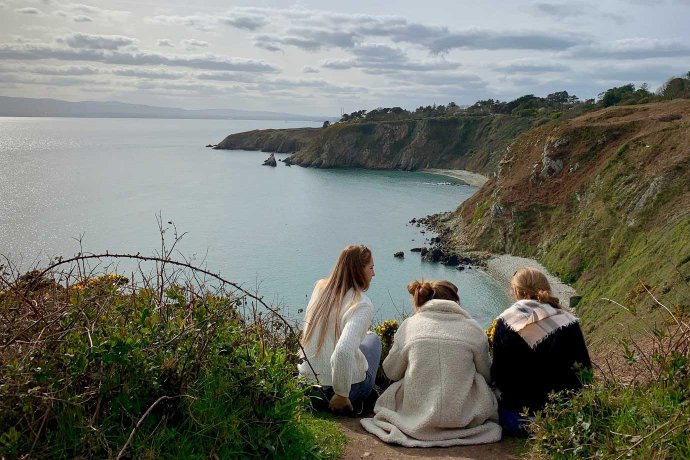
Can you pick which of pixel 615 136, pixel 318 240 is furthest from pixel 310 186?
pixel 615 136

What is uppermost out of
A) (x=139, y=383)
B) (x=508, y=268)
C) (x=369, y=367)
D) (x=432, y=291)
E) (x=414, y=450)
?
(x=432, y=291)

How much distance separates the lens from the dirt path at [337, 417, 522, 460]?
16.7 ft

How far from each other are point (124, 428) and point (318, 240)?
57468mm

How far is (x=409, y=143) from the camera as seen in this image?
133 m

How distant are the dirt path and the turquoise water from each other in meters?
12.3

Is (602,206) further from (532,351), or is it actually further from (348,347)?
(348,347)

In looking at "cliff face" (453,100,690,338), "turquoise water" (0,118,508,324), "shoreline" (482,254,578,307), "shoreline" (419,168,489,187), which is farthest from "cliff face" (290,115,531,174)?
"shoreline" (482,254,578,307)

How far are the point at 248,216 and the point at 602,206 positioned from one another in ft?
130

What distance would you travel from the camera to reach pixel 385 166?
429ft

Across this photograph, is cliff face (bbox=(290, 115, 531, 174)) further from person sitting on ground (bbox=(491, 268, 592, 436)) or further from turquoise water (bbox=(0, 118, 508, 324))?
person sitting on ground (bbox=(491, 268, 592, 436))

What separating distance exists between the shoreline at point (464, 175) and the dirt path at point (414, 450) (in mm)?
100761

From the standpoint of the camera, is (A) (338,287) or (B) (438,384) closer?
(B) (438,384)

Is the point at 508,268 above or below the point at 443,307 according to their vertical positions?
below

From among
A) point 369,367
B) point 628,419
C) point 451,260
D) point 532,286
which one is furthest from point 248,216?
point 628,419
